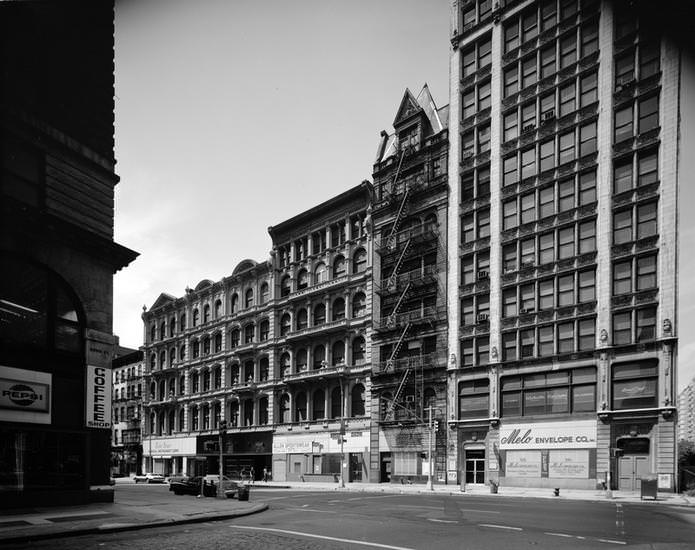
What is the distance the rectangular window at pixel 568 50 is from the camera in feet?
153

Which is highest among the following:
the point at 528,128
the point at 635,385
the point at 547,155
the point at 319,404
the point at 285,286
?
the point at 528,128

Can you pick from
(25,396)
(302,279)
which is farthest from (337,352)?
(25,396)

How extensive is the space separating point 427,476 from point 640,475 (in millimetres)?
16469

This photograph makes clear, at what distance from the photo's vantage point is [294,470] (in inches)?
2406

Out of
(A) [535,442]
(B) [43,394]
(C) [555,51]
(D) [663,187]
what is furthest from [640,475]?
(B) [43,394]

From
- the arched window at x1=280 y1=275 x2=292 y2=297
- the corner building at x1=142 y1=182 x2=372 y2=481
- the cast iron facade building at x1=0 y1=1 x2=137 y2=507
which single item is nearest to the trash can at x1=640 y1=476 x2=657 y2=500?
the corner building at x1=142 y1=182 x2=372 y2=481

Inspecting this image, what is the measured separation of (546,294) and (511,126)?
13.8 metres

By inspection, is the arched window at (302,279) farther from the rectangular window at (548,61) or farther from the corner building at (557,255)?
the rectangular window at (548,61)

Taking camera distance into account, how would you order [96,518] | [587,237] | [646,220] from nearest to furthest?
[96,518]
[646,220]
[587,237]

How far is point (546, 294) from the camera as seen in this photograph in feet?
153

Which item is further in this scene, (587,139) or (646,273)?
(587,139)

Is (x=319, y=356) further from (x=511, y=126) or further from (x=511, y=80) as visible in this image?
(x=511, y=80)

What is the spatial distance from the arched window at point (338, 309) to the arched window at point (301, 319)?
4.01m

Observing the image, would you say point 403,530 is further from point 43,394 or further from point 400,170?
point 400,170
